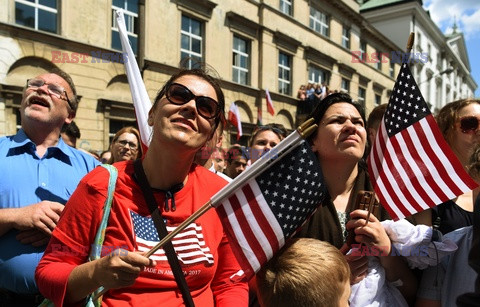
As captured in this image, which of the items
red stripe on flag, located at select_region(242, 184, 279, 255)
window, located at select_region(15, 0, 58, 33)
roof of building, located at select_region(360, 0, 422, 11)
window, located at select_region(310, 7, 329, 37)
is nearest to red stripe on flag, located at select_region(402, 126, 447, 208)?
red stripe on flag, located at select_region(242, 184, 279, 255)

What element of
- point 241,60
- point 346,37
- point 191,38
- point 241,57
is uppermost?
point 346,37

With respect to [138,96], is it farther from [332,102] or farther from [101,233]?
[101,233]

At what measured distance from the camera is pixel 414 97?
6.36ft

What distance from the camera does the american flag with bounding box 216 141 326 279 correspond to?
1653 millimetres

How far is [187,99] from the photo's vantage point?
1867 millimetres

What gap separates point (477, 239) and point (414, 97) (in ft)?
2.21

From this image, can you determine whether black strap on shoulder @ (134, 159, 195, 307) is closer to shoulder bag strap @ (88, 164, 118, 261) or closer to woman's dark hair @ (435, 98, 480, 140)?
shoulder bag strap @ (88, 164, 118, 261)

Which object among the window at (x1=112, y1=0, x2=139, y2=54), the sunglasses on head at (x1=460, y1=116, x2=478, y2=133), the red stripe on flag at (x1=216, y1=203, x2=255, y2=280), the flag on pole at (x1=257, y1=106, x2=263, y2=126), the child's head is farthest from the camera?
the flag on pole at (x1=257, y1=106, x2=263, y2=126)

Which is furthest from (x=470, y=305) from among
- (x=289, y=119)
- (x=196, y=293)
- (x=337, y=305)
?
(x=289, y=119)

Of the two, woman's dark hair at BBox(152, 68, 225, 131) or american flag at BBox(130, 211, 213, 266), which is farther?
woman's dark hair at BBox(152, 68, 225, 131)

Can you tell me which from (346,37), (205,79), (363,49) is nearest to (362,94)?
(363,49)

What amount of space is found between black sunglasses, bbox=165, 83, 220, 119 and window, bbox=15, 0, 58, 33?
1063 centimetres

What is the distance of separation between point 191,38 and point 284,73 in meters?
6.32

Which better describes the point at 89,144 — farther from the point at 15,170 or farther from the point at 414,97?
the point at 414,97
